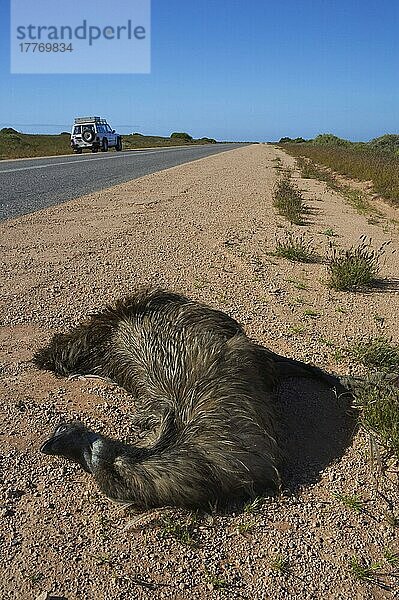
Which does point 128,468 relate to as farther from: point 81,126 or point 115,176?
point 81,126

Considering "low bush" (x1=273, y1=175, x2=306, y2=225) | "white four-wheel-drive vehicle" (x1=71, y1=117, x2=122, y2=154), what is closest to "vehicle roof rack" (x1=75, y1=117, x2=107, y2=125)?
"white four-wheel-drive vehicle" (x1=71, y1=117, x2=122, y2=154)

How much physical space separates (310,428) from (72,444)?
1.41 m

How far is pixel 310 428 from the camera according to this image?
Answer: 11.9ft

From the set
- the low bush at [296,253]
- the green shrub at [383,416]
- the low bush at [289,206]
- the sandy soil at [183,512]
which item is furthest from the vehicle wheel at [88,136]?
the green shrub at [383,416]

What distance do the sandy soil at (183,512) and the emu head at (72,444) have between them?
0.38 feet

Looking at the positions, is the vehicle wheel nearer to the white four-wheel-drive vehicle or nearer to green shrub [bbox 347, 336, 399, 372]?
the white four-wheel-drive vehicle

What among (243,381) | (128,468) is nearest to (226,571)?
(128,468)

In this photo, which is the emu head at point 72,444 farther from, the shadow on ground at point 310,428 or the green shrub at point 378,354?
the green shrub at point 378,354

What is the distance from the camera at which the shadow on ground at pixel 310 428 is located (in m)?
3.21

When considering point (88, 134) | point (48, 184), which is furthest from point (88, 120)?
point (48, 184)

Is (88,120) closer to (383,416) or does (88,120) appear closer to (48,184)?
(48,184)

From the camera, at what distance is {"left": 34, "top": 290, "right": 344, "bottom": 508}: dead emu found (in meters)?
2.77

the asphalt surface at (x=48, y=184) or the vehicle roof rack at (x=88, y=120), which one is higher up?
the vehicle roof rack at (x=88, y=120)

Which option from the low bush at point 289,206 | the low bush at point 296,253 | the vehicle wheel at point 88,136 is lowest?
the low bush at point 296,253
